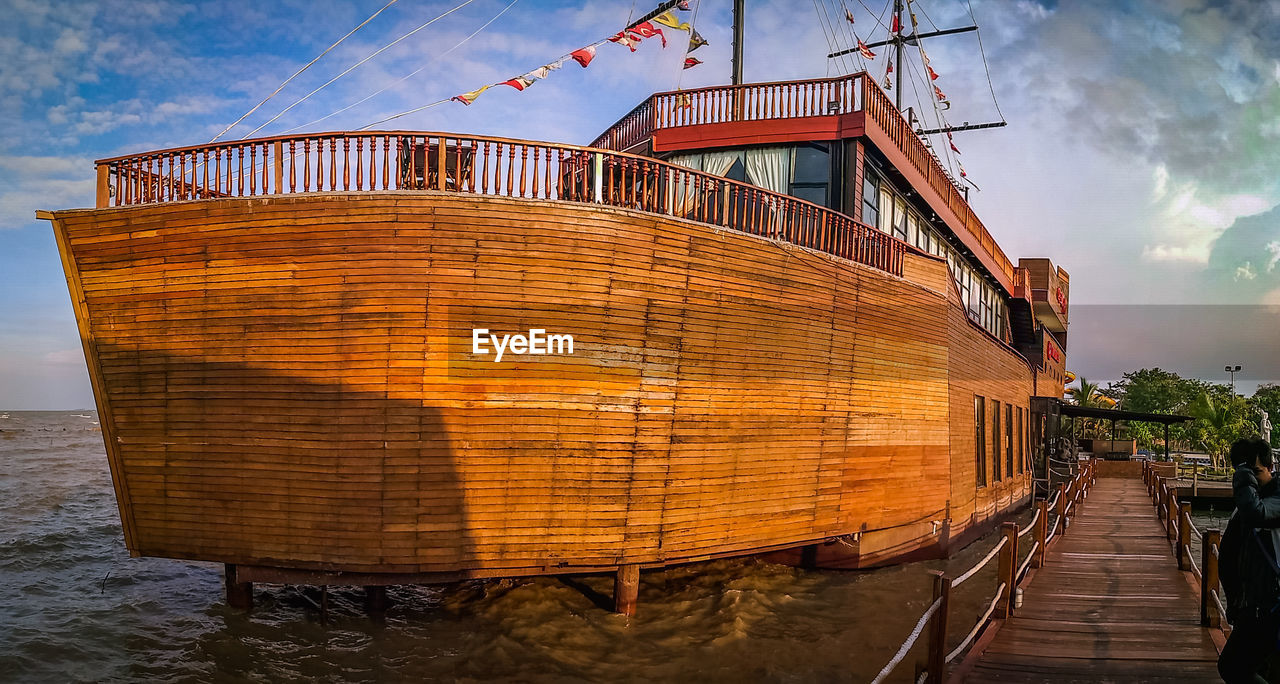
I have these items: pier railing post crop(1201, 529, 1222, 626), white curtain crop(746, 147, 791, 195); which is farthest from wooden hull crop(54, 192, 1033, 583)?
white curtain crop(746, 147, 791, 195)

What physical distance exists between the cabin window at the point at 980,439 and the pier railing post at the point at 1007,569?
9129 mm

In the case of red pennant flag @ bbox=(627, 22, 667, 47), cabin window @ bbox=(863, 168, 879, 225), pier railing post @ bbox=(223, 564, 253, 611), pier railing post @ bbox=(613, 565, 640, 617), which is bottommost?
pier railing post @ bbox=(223, 564, 253, 611)

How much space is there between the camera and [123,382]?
8859 millimetres

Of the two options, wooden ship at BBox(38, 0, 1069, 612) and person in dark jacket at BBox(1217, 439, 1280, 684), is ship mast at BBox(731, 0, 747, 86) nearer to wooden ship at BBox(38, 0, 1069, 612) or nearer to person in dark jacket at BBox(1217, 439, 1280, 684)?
wooden ship at BBox(38, 0, 1069, 612)

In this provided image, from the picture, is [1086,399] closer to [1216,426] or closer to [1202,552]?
[1216,426]

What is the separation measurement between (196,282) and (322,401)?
77.1 inches

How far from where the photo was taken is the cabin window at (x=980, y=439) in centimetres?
1648

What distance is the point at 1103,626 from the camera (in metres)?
7.61

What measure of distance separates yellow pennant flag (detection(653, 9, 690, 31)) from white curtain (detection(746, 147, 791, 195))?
2.57 m

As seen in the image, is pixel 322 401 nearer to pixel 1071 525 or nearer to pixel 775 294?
pixel 775 294

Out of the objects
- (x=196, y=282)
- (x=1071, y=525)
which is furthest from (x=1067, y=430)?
(x=196, y=282)

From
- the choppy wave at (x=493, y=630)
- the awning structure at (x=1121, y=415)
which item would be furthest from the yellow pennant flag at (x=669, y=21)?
the awning structure at (x=1121, y=415)

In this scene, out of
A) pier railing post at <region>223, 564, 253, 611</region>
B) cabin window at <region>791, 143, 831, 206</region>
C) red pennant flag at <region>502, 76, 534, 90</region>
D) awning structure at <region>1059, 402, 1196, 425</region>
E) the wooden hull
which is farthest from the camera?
awning structure at <region>1059, 402, 1196, 425</region>

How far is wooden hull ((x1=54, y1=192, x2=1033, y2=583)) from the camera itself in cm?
824
